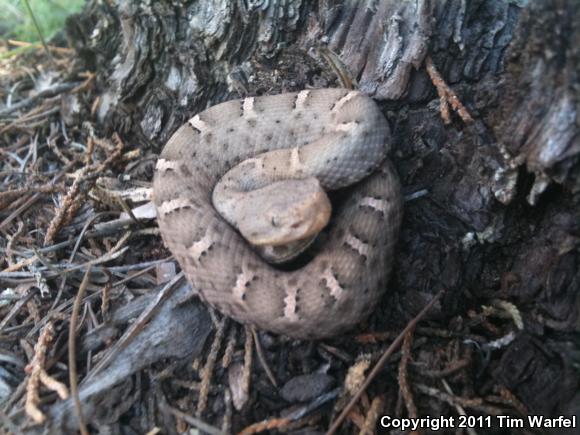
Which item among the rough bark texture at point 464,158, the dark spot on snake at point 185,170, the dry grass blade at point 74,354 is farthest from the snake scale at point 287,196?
the dry grass blade at point 74,354

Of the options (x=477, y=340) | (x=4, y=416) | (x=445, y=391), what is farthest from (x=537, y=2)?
(x=4, y=416)

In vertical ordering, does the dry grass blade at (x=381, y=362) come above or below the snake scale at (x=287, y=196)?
below

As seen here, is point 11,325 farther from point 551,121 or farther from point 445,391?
point 551,121

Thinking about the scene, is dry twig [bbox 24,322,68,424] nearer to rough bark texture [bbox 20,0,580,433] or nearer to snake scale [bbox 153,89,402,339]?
rough bark texture [bbox 20,0,580,433]

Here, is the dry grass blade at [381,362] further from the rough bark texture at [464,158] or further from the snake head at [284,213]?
the snake head at [284,213]

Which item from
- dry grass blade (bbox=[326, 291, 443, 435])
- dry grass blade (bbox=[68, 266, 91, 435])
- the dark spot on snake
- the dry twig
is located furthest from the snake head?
the dry twig
